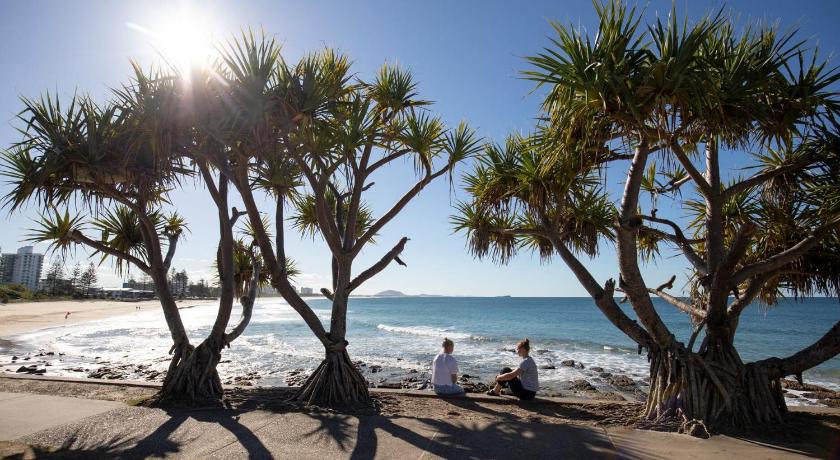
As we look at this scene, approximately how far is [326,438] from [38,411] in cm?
372

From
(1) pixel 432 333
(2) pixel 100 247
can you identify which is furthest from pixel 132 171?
(1) pixel 432 333

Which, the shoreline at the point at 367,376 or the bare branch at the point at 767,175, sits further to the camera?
the shoreline at the point at 367,376

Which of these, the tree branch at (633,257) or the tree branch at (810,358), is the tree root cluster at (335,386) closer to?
the tree branch at (633,257)

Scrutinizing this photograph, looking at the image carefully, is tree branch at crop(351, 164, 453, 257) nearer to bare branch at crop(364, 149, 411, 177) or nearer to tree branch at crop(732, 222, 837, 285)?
bare branch at crop(364, 149, 411, 177)

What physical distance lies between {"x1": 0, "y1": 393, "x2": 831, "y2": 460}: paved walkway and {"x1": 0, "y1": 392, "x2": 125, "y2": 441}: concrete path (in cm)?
1

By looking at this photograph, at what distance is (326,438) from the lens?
14.8ft

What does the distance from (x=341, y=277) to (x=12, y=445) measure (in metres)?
3.87

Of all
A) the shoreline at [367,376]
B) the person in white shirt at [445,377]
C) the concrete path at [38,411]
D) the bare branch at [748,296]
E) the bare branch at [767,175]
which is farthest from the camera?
the shoreline at [367,376]

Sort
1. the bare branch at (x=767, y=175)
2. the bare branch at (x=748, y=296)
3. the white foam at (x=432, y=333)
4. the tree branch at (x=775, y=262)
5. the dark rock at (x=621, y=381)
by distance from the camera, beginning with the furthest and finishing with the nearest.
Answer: the white foam at (x=432, y=333), the dark rock at (x=621, y=381), the bare branch at (x=748, y=296), the bare branch at (x=767, y=175), the tree branch at (x=775, y=262)

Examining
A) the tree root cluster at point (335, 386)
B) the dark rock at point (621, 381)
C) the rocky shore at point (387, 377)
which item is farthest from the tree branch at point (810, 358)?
the dark rock at point (621, 381)

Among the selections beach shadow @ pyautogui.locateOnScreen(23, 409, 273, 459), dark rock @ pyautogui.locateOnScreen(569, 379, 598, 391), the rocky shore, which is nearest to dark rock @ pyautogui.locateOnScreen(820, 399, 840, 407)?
the rocky shore

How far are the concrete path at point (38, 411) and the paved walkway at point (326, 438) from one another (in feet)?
0.04

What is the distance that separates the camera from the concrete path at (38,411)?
4.77m

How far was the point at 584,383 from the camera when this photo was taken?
1192 cm
